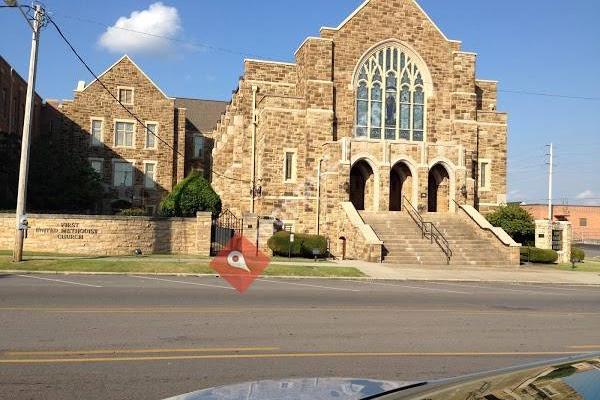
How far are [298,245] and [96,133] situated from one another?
25697 millimetres

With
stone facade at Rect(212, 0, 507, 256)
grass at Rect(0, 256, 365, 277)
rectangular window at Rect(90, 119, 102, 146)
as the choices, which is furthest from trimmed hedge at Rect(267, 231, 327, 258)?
rectangular window at Rect(90, 119, 102, 146)

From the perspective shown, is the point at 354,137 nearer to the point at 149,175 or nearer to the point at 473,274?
the point at 473,274

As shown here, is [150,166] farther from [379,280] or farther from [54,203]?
[379,280]

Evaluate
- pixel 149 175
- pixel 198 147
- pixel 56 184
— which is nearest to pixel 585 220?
pixel 198 147

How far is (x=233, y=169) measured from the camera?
38250mm

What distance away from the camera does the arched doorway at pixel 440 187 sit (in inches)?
1302

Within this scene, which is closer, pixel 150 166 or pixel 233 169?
pixel 233 169

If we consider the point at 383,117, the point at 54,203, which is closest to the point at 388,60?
the point at 383,117

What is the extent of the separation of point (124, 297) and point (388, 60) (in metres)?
26.4

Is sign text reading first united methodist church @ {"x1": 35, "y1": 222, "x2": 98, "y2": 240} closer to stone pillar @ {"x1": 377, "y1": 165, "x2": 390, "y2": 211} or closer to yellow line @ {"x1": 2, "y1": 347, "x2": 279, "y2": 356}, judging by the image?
stone pillar @ {"x1": 377, "y1": 165, "x2": 390, "y2": 211}

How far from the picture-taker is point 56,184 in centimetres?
3572

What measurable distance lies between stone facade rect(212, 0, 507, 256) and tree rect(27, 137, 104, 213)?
31.9 ft

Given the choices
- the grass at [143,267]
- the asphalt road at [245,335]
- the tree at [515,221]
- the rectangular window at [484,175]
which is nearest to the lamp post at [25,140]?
the grass at [143,267]

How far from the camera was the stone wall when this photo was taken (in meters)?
24.7
